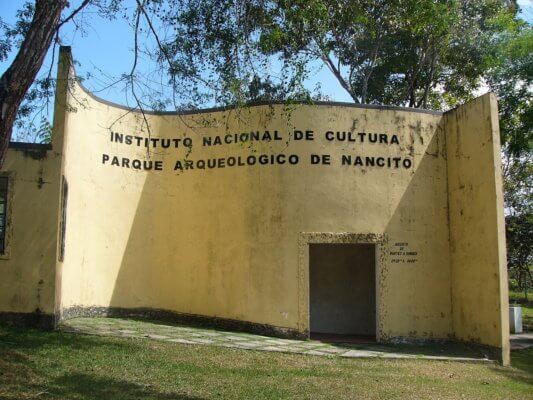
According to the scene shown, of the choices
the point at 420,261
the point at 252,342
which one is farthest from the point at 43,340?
the point at 420,261

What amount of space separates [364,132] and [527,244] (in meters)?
11.4

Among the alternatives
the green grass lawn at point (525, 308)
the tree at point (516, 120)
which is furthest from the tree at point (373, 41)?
the green grass lawn at point (525, 308)

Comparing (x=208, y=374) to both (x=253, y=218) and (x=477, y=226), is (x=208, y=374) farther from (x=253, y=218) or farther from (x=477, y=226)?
(x=477, y=226)

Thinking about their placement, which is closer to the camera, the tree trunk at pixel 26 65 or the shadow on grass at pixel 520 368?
the tree trunk at pixel 26 65

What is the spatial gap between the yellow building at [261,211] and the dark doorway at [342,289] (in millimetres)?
2496


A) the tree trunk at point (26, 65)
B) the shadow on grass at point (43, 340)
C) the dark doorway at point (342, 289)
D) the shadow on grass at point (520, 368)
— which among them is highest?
the tree trunk at point (26, 65)

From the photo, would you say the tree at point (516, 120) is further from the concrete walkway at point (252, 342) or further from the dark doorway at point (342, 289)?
the concrete walkway at point (252, 342)

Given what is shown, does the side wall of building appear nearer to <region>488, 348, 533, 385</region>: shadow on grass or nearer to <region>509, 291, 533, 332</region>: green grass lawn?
<region>488, 348, 533, 385</region>: shadow on grass

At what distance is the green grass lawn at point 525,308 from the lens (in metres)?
16.1

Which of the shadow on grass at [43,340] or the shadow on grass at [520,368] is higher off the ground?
the shadow on grass at [43,340]

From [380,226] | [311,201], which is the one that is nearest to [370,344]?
[380,226]

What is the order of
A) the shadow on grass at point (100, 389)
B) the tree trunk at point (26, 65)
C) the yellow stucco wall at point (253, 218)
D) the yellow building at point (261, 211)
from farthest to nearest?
the yellow stucco wall at point (253, 218) → the yellow building at point (261, 211) → the shadow on grass at point (100, 389) → the tree trunk at point (26, 65)

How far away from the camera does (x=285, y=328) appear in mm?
10555

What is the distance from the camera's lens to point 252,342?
9781 mm
